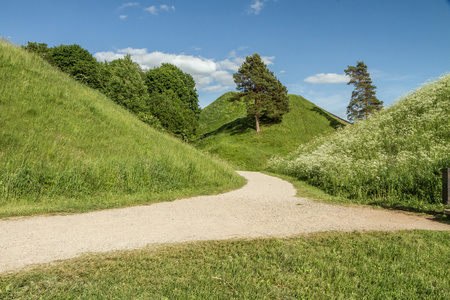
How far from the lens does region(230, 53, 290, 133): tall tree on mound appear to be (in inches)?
1694

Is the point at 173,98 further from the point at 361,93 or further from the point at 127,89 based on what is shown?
the point at 361,93

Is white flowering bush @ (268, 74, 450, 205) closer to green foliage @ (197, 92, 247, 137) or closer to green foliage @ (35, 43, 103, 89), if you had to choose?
green foliage @ (197, 92, 247, 137)

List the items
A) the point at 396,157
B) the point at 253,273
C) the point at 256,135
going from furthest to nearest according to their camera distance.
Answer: the point at 256,135, the point at 396,157, the point at 253,273

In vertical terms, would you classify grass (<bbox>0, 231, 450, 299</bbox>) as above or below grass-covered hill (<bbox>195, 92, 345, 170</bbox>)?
below

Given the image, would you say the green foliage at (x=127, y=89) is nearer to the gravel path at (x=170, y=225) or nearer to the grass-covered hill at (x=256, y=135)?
the grass-covered hill at (x=256, y=135)

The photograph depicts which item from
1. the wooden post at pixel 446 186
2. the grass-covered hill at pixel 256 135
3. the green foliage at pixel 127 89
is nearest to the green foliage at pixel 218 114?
the grass-covered hill at pixel 256 135

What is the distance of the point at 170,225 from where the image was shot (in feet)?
23.8

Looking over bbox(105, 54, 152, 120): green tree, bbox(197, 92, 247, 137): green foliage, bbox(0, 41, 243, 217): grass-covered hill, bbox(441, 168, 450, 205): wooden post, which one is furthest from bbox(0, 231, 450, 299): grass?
bbox(197, 92, 247, 137): green foliage

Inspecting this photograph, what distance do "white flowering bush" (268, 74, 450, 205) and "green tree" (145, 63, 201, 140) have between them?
14.2 m

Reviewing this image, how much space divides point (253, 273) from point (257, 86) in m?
41.6

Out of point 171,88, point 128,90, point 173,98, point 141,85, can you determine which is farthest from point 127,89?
point 171,88

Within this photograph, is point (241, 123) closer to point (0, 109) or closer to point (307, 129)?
point (307, 129)

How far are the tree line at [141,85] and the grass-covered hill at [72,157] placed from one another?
1001 cm

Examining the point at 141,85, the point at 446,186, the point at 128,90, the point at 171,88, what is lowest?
the point at 446,186
